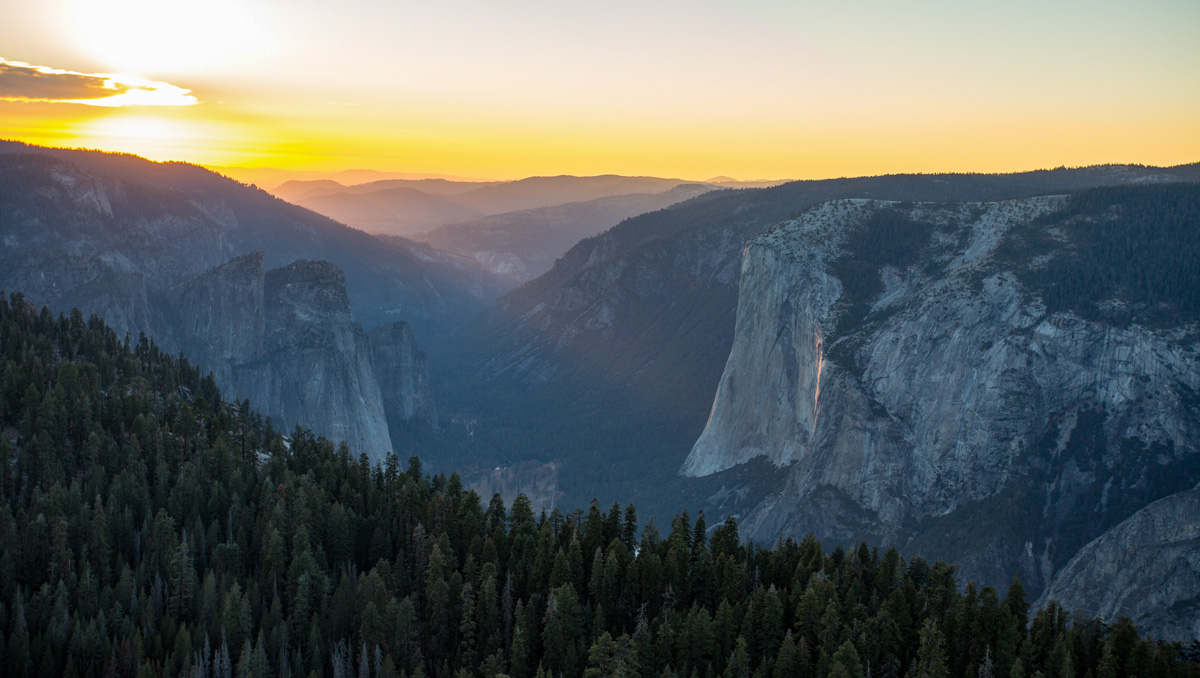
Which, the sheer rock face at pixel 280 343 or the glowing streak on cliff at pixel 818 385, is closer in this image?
the glowing streak on cliff at pixel 818 385

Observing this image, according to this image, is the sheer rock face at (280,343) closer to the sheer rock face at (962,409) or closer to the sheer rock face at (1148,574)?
the sheer rock face at (962,409)

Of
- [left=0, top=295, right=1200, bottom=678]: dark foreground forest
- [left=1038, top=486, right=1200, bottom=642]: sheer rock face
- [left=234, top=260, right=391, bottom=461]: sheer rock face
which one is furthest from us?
[left=234, top=260, right=391, bottom=461]: sheer rock face

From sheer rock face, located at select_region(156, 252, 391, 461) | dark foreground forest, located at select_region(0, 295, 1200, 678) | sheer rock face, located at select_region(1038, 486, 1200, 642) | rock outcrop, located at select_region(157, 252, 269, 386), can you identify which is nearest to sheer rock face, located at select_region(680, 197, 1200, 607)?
sheer rock face, located at select_region(1038, 486, 1200, 642)

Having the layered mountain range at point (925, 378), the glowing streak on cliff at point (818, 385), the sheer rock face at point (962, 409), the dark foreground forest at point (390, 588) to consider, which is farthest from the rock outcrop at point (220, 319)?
the glowing streak on cliff at point (818, 385)

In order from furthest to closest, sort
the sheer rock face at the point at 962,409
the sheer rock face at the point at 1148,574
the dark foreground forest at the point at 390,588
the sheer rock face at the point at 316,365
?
the sheer rock face at the point at 316,365 → the sheer rock face at the point at 962,409 → the sheer rock face at the point at 1148,574 → the dark foreground forest at the point at 390,588

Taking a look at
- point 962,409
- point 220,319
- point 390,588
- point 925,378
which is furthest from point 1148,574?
point 220,319

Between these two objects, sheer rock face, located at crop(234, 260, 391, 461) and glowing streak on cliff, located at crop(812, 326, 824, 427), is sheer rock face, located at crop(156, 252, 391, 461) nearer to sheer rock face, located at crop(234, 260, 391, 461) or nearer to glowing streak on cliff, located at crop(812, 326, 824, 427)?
sheer rock face, located at crop(234, 260, 391, 461)
